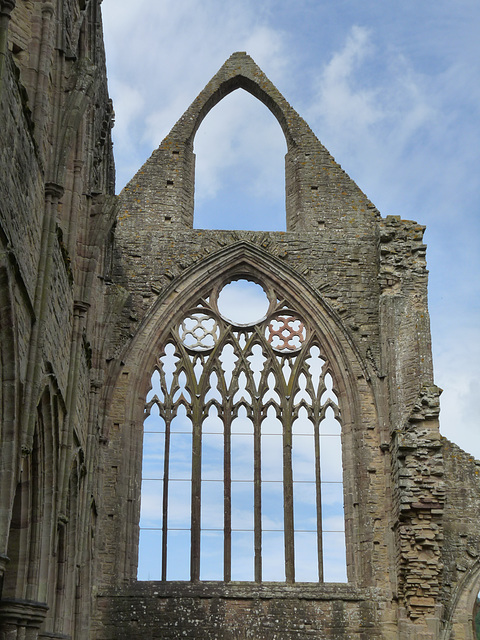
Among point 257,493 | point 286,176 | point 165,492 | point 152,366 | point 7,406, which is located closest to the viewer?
point 7,406

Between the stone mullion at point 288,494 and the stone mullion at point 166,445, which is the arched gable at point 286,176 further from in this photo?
the stone mullion at point 288,494

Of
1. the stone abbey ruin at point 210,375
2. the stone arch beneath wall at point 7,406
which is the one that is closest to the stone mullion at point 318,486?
the stone abbey ruin at point 210,375

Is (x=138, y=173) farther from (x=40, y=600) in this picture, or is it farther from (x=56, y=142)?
(x=40, y=600)

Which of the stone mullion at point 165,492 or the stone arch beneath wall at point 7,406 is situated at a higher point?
the stone mullion at point 165,492

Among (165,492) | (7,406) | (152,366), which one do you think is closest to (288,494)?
(165,492)

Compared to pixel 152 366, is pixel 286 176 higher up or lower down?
higher up

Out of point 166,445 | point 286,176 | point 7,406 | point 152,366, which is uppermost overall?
point 286,176

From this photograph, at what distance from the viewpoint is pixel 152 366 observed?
14031mm

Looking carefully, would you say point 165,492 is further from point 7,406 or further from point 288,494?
point 7,406

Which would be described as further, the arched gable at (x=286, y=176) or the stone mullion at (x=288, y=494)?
the arched gable at (x=286, y=176)

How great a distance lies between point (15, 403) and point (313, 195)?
9510 millimetres

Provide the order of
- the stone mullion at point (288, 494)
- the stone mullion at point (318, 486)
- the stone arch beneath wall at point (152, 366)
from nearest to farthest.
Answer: the stone arch beneath wall at point (152, 366) → the stone mullion at point (288, 494) → the stone mullion at point (318, 486)

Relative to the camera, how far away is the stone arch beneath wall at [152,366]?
1305cm

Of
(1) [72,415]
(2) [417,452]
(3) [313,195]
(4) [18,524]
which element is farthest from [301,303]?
(4) [18,524]
